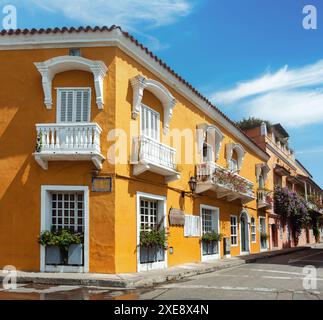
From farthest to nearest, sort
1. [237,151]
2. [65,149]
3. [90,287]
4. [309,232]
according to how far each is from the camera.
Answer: [309,232] → [237,151] → [65,149] → [90,287]

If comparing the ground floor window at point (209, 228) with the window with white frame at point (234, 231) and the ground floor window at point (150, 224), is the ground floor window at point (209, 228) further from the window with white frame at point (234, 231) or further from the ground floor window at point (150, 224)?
the ground floor window at point (150, 224)

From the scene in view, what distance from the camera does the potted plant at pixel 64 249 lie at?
43.0ft

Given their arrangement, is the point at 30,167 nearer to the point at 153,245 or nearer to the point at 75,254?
the point at 75,254

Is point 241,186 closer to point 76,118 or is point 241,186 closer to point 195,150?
point 195,150

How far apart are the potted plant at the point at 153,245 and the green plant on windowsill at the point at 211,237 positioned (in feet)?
13.6

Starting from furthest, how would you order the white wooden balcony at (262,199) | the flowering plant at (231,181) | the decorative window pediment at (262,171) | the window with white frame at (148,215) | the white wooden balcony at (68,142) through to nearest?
the decorative window pediment at (262,171) < the white wooden balcony at (262,199) < the flowering plant at (231,181) < the window with white frame at (148,215) < the white wooden balcony at (68,142)

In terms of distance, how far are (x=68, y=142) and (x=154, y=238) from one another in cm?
439

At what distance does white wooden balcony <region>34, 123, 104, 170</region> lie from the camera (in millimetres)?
12984

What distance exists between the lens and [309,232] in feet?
156

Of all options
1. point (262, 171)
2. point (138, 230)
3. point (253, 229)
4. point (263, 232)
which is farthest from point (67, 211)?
point (262, 171)

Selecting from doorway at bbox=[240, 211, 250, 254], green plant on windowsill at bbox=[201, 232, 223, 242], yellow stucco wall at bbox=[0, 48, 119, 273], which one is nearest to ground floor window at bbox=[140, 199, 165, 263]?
yellow stucco wall at bbox=[0, 48, 119, 273]

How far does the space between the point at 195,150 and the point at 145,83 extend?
530cm

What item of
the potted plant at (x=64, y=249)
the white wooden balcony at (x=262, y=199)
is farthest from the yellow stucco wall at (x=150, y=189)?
the white wooden balcony at (x=262, y=199)
